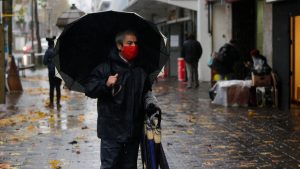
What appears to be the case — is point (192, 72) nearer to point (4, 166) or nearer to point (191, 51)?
point (191, 51)

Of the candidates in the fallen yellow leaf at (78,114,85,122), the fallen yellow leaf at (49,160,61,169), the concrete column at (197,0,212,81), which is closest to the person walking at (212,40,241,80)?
the fallen yellow leaf at (78,114,85,122)

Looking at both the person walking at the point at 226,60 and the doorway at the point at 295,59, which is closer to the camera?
the doorway at the point at 295,59

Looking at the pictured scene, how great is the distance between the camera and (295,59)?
16.0 m

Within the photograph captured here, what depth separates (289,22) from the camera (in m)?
15.5

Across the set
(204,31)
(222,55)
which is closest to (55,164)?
(222,55)

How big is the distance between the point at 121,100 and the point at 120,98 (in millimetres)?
20

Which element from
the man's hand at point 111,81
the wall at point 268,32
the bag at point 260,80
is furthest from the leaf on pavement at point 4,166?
the wall at point 268,32

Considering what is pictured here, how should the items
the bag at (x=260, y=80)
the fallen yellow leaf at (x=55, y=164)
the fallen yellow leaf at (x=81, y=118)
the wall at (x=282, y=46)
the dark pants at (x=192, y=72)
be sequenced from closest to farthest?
the fallen yellow leaf at (x=55, y=164) → the fallen yellow leaf at (x=81, y=118) → the wall at (x=282, y=46) → the bag at (x=260, y=80) → the dark pants at (x=192, y=72)

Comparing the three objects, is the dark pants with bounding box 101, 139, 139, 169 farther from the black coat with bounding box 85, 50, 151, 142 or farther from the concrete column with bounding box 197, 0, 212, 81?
the concrete column with bounding box 197, 0, 212, 81

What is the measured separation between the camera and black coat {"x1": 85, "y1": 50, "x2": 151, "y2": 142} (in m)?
5.83

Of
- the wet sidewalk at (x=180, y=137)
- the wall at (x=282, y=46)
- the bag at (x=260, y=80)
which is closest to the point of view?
the wet sidewalk at (x=180, y=137)

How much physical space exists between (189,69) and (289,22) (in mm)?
8202

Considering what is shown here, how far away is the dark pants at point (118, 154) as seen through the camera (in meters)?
5.87

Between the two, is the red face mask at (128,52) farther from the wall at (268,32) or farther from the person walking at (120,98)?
the wall at (268,32)
